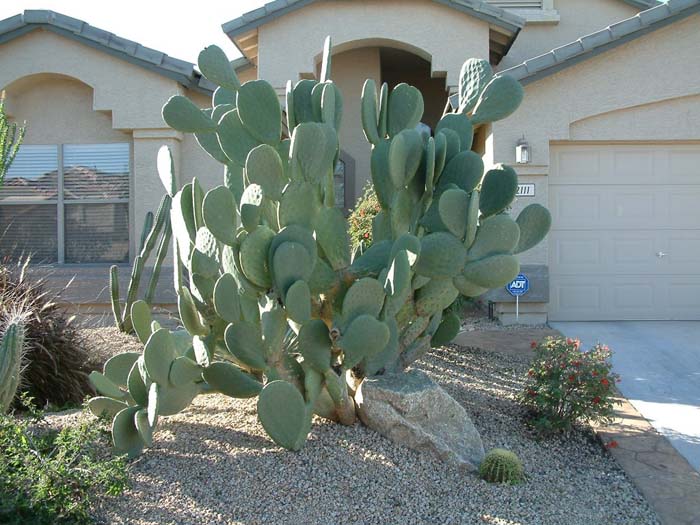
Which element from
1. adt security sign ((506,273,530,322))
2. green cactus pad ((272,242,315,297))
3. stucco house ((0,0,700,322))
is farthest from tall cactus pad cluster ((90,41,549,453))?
stucco house ((0,0,700,322))

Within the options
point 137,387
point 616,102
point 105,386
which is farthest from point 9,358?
point 616,102

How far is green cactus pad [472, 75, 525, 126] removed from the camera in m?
5.10

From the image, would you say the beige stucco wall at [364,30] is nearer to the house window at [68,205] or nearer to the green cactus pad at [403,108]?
the house window at [68,205]

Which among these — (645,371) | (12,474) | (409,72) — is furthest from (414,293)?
(409,72)

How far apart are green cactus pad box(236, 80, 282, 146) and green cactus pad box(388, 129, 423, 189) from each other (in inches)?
28.7

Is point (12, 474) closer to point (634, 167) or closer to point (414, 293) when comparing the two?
point (414, 293)

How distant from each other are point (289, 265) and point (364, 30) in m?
7.09

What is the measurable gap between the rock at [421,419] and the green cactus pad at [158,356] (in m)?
1.30

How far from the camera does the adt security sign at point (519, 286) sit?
973cm

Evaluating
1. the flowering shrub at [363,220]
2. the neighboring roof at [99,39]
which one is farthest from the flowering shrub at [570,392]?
the neighboring roof at [99,39]

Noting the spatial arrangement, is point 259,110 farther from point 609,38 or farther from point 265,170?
point 609,38

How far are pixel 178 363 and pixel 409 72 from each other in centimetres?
966

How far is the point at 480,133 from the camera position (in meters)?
11.0

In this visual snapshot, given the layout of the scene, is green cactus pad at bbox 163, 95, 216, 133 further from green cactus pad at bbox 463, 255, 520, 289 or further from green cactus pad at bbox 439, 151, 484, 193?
green cactus pad at bbox 463, 255, 520, 289
